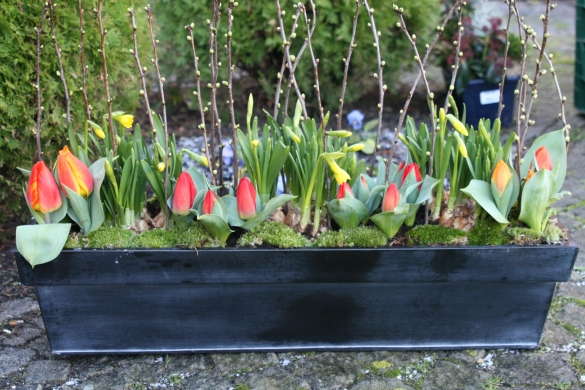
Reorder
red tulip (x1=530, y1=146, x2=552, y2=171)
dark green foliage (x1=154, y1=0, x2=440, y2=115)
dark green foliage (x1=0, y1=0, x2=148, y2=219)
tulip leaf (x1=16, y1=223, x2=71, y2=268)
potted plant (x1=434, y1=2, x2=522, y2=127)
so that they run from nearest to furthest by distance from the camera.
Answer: tulip leaf (x1=16, y1=223, x2=71, y2=268), red tulip (x1=530, y1=146, x2=552, y2=171), dark green foliage (x1=0, y1=0, x2=148, y2=219), dark green foliage (x1=154, y1=0, x2=440, y2=115), potted plant (x1=434, y1=2, x2=522, y2=127)

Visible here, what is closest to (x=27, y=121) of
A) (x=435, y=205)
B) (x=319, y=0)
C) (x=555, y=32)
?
(x=435, y=205)

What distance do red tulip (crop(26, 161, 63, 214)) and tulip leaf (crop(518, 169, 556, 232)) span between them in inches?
57.1

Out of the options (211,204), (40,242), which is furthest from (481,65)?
(40,242)

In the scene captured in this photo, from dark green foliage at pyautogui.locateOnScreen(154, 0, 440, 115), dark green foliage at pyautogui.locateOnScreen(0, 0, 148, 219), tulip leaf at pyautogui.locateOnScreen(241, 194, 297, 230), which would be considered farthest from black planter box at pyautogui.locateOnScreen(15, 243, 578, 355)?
dark green foliage at pyautogui.locateOnScreen(154, 0, 440, 115)

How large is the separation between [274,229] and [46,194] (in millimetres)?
705

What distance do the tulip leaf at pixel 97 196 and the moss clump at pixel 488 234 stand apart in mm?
1178

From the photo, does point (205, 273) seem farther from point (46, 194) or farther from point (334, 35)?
point (334, 35)

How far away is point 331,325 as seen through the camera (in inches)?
81.4

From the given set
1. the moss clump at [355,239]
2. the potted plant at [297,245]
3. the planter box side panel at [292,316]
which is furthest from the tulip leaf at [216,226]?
the moss clump at [355,239]

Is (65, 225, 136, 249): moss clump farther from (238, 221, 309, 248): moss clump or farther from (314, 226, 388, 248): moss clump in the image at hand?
(314, 226, 388, 248): moss clump

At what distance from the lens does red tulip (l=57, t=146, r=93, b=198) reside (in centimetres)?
186

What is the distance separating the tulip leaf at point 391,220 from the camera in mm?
1863

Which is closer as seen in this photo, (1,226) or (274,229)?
(274,229)

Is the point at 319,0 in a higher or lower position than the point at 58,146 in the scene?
higher
